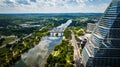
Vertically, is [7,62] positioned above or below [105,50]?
below

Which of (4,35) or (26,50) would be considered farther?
(4,35)

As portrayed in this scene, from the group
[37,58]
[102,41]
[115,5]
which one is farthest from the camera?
[37,58]

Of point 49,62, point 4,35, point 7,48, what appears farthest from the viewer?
point 4,35

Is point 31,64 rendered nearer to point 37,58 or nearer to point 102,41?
point 37,58

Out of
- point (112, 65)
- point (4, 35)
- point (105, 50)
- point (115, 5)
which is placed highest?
point (115, 5)

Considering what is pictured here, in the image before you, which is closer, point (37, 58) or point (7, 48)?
point (37, 58)

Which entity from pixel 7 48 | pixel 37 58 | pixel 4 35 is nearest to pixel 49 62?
pixel 37 58

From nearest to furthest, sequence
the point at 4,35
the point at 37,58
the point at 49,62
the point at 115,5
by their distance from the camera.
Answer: the point at 115,5, the point at 49,62, the point at 37,58, the point at 4,35

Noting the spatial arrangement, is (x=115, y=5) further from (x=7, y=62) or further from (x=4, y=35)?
(x=4, y=35)

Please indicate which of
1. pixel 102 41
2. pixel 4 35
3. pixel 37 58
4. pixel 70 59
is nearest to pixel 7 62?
pixel 37 58
